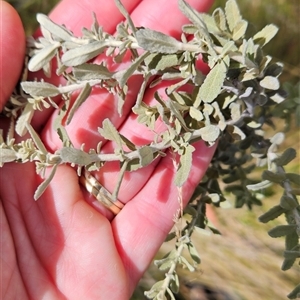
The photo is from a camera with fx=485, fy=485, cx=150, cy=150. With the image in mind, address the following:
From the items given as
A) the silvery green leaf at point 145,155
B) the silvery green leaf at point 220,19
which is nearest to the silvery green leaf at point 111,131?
the silvery green leaf at point 145,155

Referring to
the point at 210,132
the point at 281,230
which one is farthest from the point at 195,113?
the point at 281,230

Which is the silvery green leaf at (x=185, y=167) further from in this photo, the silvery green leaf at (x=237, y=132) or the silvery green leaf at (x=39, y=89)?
the silvery green leaf at (x=39, y=89)

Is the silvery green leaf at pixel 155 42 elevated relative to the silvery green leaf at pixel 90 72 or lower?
elevated

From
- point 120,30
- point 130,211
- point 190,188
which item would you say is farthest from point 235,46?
point 130,211

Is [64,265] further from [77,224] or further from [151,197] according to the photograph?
[151,197]

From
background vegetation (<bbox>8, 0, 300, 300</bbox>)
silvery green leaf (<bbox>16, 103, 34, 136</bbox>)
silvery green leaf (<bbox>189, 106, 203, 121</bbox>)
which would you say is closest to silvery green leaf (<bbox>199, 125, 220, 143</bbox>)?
silvery green leaf (<bbox>189, 106, 203, 121</bbox>)

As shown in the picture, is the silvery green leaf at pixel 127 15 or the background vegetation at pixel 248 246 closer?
the silvery green leaf at pixel 127 15

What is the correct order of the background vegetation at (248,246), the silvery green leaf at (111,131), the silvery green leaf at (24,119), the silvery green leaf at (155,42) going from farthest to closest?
the background vegetation at (248,246)
the silvery green leaf at (24,119)
the silvery green leaf at (111,131)
the silvery green leaf at (155,42)

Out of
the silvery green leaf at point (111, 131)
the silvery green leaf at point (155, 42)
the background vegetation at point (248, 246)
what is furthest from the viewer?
the background vegetation at point (248, 246)

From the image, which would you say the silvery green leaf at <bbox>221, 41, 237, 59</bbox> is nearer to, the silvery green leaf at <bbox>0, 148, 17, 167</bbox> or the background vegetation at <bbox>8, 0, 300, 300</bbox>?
the silvery green leaf at <bbox>0, 148, 17, 167</bbox>
